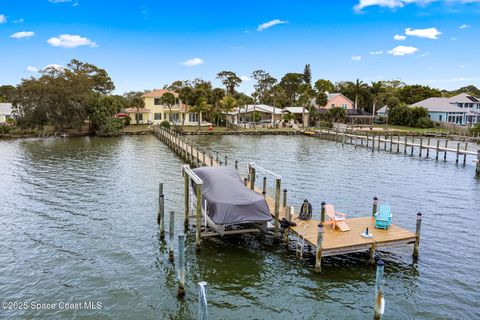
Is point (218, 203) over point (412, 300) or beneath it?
over

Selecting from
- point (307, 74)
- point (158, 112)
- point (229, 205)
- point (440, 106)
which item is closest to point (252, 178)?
point (229, 205)

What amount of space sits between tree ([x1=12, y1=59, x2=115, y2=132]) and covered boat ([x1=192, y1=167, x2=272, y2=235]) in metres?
57.6

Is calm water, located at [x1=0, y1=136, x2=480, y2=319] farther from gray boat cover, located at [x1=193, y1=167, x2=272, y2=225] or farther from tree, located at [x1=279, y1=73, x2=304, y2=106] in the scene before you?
tree, located at [x1=279, y1=73, x2=304, y2=106]

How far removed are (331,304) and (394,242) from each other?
15.0 feet

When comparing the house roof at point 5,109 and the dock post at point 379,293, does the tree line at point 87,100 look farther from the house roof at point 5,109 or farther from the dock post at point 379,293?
the dock post at point 379,293

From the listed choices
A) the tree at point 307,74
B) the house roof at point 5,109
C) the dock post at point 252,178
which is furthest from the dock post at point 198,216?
the tree at point 307,74

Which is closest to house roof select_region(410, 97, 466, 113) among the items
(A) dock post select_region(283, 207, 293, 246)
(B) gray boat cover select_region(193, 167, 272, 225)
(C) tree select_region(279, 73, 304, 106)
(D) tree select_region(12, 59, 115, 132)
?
(C) tree select_region(279, 73, 304, 106)

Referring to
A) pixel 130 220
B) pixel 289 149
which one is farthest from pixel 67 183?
pixel 289 149

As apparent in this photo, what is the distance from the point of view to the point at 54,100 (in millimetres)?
66312

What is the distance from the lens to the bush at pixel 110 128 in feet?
224

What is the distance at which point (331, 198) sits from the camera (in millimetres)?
25828

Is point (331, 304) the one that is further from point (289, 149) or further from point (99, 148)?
point (99, 148)

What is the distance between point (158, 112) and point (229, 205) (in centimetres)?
6939

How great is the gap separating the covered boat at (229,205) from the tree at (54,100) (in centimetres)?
5756
